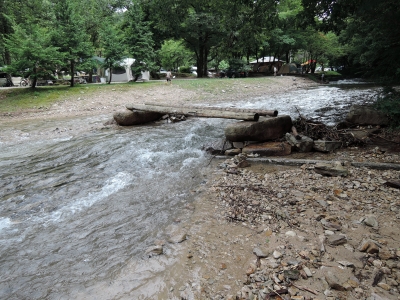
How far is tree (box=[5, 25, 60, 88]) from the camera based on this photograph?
17.8m

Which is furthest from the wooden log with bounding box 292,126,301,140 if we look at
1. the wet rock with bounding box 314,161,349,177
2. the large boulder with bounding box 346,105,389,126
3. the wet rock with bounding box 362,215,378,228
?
the wet rock with bounding box 362,215,378,228

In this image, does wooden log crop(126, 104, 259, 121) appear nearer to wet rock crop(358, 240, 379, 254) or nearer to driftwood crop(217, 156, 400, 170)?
driftwood crop(217, 156, 400, 170)

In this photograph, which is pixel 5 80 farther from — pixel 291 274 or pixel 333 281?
pixel 333 281

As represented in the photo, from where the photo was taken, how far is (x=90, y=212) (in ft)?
14.9

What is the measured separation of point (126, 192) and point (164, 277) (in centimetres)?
265

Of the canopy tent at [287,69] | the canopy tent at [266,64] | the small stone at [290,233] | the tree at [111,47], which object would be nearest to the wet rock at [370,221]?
the small stone at [290,233]

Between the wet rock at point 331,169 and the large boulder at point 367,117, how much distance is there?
428cm

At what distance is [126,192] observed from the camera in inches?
210

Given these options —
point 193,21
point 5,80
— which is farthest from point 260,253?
point 5,80

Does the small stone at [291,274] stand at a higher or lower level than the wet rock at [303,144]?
lower

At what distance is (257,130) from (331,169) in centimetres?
270

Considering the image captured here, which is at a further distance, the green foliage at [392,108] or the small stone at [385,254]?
the green foliage at [392,108]

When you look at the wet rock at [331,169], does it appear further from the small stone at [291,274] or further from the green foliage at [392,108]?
the green foliage at [392,108]

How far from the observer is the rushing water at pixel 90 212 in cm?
303
